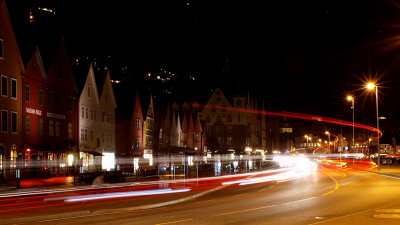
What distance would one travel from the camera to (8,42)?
3731 cm

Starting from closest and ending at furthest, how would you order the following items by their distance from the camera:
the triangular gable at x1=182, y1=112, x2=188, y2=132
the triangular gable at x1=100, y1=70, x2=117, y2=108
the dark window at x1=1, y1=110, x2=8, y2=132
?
the dark window at x1=1, y1=110, x2=8, y2=132 → the triangular gable at x1=100, y1=70, x2=117, y2=108 → the triangular gable at x1=182, y1=112, x2=188, y2=132

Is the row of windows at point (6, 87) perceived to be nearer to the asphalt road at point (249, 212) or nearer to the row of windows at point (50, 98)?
the row of windows at point (50, 98)

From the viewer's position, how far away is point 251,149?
3964 inches

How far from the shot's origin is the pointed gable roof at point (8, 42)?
121 ft

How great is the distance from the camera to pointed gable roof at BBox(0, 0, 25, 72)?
36875mm

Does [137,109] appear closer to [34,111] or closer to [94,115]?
[94,115]

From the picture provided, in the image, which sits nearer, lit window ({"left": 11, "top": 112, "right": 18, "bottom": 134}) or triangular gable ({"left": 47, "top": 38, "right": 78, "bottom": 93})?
lit window ({"left": 11, "top": 112, "right": 18, "bottom": 134})

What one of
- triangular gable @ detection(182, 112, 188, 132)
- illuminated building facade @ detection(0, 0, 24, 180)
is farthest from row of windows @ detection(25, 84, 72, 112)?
triangular gable @ detection(182, 112, 188, 132)

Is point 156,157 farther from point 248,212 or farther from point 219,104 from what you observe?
point 248,212

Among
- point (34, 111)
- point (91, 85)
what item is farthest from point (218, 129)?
point (34, 111)

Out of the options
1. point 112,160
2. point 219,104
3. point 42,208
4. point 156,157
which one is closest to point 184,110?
point 219,104

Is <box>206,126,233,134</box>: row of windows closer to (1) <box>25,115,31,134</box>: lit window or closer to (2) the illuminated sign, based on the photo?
(2) the illuminated sign

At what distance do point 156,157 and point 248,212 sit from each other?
178 feet

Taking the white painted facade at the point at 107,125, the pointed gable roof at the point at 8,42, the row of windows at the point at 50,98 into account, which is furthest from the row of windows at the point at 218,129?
the pointed gable roof at the point at 8,42
